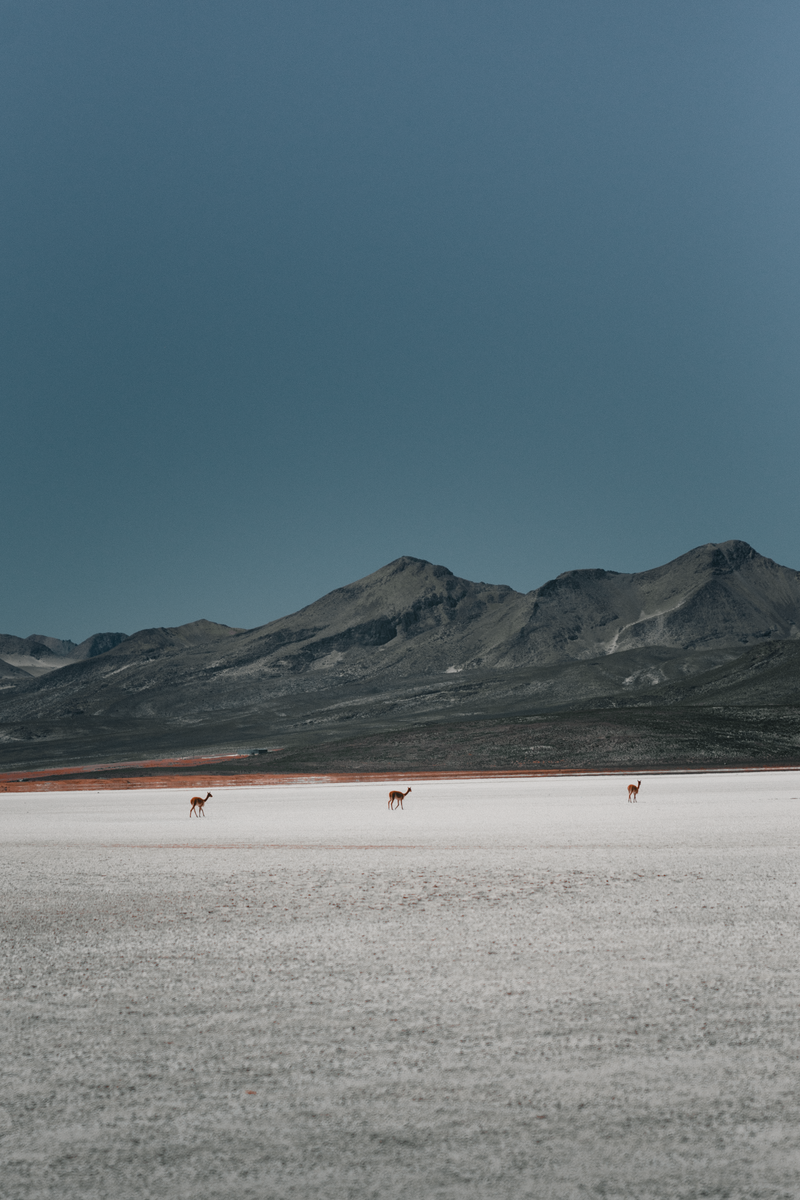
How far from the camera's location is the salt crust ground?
174 inches

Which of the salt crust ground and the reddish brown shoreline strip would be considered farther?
→ the reddish brown shoreline strip

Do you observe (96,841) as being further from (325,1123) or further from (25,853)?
(325,1123)

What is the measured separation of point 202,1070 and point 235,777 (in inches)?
2327

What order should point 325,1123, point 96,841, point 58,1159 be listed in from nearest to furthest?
point 58,1159, point 325,1123, point 96,841

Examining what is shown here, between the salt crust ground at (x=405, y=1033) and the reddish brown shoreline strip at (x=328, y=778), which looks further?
the reddish brown shoreline strip at (x=328, y=778)

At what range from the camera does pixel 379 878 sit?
45.1 feet

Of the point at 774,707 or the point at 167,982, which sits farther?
the point at 774,707

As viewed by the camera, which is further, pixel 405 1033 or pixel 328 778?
pixel 328 778

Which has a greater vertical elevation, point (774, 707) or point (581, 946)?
point (774, 707)

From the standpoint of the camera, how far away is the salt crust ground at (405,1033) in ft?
14.5

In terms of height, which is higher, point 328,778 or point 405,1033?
point 328,778

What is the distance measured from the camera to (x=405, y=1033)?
20.7 feet

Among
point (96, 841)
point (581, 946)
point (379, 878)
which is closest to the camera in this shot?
point (581, 946)

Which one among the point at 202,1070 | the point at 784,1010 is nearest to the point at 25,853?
the point at 202,1070
